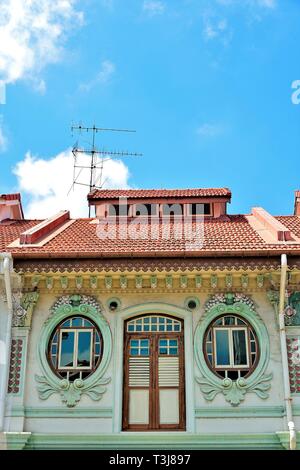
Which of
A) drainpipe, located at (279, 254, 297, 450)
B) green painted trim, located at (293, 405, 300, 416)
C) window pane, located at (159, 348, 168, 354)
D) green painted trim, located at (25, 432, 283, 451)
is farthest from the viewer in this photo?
window pane, located at (159, 348, 168, 354)

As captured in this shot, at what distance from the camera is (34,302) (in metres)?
10.7

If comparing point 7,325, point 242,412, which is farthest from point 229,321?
point 7,325

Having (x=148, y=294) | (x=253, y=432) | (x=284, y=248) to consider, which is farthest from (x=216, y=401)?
(x=284, y=248)

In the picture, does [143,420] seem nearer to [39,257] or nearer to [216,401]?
[216,401]

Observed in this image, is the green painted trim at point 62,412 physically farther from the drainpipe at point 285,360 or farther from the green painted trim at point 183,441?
the drainpipe at point 285,360

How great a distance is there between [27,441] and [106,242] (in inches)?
153

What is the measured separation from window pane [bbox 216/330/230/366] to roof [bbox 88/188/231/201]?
5212 millimetres

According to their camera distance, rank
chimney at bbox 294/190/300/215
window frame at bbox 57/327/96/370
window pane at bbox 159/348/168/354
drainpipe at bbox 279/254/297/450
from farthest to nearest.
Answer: chimney at bbox 294/190/300/215 → window pane at bbox 159/348/168/354 → window frame at bbox 57/327/96/370 → drainpipe at bbox 279/254/297/450

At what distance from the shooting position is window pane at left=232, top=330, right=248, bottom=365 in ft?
34.0

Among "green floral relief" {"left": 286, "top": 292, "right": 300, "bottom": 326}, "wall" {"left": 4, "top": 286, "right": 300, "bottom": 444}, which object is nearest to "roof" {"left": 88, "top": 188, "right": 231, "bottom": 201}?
"green floral relief" {"left": 286, "top": 292, "right": 300, "bottom": 326}

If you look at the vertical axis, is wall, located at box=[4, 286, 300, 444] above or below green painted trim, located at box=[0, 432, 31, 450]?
A: above

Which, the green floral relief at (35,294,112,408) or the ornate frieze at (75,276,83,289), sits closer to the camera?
the green floral relief at (35,294,112,408)

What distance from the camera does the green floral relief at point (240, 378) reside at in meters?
10.1

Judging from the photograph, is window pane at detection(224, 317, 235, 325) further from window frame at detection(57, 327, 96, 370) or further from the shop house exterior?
window frame at detection(57, 327, 96, 370)
